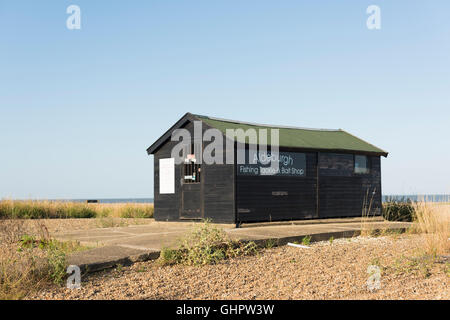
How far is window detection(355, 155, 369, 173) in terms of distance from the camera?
53.0 ft

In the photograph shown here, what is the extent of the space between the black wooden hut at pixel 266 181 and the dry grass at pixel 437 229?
4404 mm

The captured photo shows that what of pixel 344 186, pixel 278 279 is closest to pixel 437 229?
pixel 278 279

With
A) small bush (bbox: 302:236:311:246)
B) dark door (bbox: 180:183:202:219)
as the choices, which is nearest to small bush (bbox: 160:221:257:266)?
small bush (bbox: 302:236:311:246)

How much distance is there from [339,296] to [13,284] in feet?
12.3

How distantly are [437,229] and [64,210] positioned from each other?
15649 millimetres

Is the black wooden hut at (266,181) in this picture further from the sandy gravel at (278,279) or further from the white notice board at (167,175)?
the sandy gravel at (278,279)

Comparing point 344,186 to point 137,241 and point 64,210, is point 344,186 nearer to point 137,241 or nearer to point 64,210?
point 137,241

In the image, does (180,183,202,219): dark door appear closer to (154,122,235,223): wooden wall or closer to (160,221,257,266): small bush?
(154,122,235,223): wooden wall

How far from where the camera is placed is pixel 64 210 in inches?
811

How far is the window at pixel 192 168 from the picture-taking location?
1404 cm

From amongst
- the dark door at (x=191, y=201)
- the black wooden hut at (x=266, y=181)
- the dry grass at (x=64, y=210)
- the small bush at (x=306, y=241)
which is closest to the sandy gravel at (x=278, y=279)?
the small bush at (x=306, y=241)

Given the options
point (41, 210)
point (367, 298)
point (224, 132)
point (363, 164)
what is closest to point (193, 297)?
point (367, 298)

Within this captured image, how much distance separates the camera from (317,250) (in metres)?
8.90
